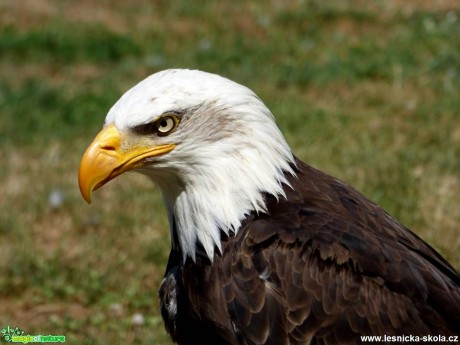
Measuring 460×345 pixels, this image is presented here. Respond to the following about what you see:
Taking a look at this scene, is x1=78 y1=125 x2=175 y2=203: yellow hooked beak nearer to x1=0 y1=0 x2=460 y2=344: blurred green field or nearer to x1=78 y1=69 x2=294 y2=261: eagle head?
x1=78 y1=69 x2=294 y2=261: eagle head

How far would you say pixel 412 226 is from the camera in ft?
19.9

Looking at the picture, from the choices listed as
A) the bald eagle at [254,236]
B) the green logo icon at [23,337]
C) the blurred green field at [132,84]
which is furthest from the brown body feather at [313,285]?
the green logo icon at [23,337]

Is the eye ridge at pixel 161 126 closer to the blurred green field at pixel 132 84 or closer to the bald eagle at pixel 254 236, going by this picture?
the bald eagle at pixel 254 236

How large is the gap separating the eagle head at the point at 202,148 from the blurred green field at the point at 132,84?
4.74 feet

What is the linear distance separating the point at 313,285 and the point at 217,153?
728 mm

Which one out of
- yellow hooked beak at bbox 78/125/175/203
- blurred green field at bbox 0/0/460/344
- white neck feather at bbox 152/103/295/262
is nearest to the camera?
yellow hooked beak at bbox 78/125/175/203

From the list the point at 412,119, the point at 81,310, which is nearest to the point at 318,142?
the point at 412,119

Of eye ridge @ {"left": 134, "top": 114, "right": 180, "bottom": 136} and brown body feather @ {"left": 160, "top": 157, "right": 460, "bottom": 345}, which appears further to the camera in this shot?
eye ridge @ {"left": 134, "top": 114, "right": 180, "bottom": 136}

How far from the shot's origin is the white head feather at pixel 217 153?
3.94 m

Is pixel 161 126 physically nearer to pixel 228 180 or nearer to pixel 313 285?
pixel 228 180

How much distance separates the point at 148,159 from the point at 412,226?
8.74 ft

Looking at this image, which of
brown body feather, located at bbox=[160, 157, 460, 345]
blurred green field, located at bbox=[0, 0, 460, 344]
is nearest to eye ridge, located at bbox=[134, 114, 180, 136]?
brown body feather, located at bbox=[160, 157, 460, 345]

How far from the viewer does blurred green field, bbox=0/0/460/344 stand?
5.76 m

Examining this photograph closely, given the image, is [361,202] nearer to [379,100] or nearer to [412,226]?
[412,226]
